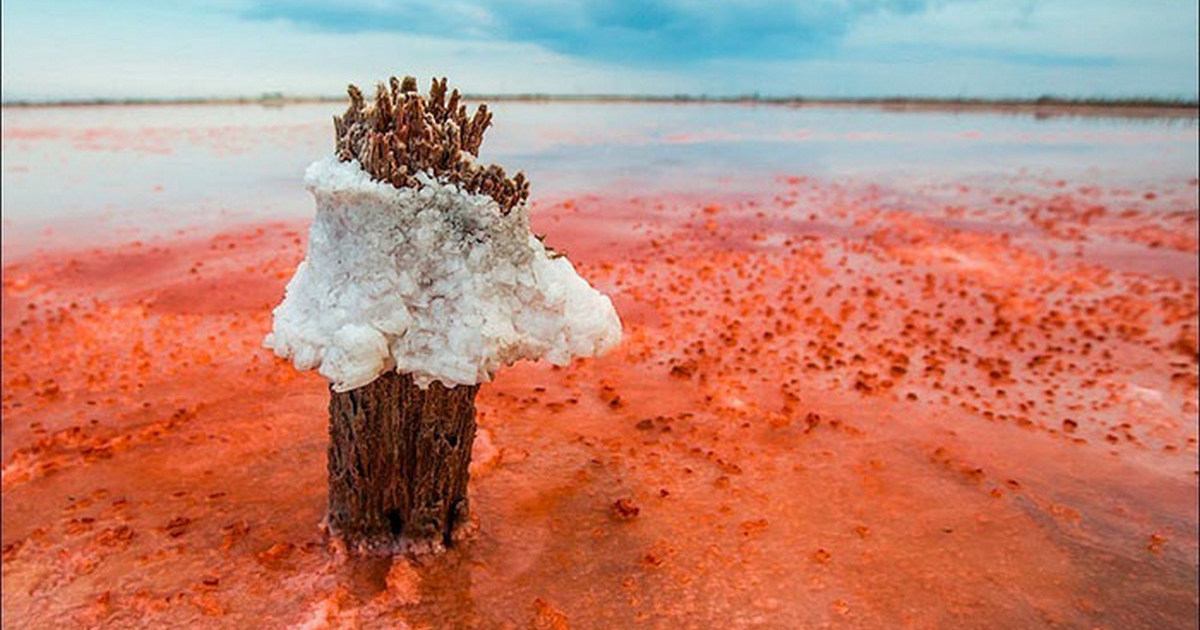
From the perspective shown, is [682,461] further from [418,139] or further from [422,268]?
[418,139]

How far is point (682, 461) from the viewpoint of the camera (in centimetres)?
425

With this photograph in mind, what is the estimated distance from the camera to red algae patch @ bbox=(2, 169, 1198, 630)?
304cm

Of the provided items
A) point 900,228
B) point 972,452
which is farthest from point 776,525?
point 900,228

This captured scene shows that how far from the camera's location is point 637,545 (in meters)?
3.39

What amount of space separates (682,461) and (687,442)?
0.86 feet

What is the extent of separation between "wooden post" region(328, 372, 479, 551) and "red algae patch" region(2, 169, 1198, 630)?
155 millimetres

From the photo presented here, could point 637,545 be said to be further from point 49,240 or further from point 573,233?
point 49,240

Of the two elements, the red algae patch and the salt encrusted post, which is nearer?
the salt encrusted post

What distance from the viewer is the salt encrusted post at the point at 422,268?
2.33 meters

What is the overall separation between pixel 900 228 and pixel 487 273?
10.2 m

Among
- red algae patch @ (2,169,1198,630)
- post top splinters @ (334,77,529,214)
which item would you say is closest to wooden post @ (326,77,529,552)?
post top splinters @ (334,77,529,214)

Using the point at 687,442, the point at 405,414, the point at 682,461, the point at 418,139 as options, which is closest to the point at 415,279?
the point at 418,139

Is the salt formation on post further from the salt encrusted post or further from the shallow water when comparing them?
the shallow water

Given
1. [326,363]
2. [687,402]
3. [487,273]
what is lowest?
[687,402]
